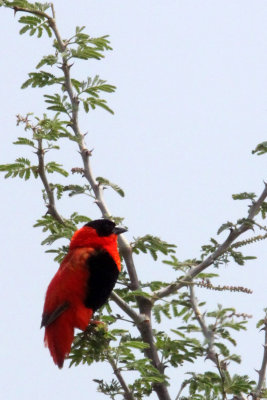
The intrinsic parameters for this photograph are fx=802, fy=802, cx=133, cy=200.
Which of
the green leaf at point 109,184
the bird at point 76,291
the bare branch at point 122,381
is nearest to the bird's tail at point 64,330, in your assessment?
the bird at point 76,291

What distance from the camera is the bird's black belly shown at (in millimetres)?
6844

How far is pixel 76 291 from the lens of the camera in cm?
701

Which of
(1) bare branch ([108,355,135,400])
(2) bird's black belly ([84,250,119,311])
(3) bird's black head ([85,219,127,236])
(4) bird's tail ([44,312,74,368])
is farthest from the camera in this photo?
(3) bird's black head ([85,219,127,236])

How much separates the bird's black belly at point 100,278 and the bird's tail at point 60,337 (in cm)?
25

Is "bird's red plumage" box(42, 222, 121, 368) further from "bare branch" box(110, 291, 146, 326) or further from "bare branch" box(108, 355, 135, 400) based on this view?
"bare branch" box(108, 355, 135, 400)

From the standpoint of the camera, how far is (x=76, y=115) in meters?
7.45

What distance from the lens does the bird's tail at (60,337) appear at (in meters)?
6.65

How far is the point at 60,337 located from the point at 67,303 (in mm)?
342

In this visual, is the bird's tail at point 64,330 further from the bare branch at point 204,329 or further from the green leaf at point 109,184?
the green leaf at point 109,184

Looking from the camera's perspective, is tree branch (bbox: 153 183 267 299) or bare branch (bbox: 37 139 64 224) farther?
bare branch (bbox: 37 139 64 224)

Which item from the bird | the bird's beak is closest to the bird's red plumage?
the bird

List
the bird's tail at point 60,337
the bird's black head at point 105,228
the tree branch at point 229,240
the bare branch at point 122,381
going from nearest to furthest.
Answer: the bare branch at point 122,381, the tree branch at point 229,240, the bird's tail at point 60,337, the bird's black head at point 105,228

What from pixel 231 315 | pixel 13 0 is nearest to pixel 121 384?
pixel 231 315

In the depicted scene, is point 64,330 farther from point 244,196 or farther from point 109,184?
point 244,196
